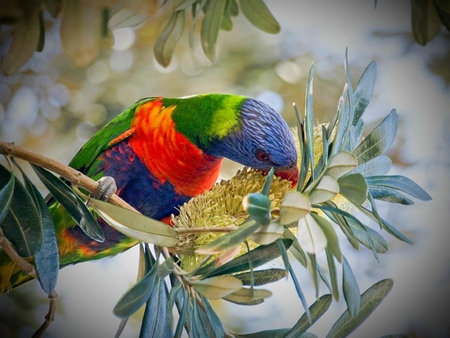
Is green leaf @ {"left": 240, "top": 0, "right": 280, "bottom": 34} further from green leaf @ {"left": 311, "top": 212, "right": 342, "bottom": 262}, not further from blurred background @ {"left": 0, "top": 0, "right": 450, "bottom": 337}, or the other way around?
green leaf @ {"left": 311, "top": 212, "right": 342, "bottom": 262}

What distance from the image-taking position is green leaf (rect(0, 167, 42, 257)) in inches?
34.6

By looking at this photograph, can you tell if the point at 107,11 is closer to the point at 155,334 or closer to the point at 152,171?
the point at 152,171

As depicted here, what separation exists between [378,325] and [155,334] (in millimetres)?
644

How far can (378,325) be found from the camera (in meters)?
1.31

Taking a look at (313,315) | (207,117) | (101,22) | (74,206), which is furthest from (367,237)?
(101,22)

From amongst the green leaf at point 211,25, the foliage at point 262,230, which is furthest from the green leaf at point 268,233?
the green leaf at point 211,25

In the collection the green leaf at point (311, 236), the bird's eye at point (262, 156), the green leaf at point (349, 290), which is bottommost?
the green leaf at point (349, 290)

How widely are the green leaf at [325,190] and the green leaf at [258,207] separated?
10 centimetres

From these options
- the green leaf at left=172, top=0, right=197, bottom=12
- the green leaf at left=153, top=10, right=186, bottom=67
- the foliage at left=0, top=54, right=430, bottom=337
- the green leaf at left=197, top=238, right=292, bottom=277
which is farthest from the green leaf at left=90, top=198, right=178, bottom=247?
Answer: the green leaf at left=172, top=0, right=197, bottom=12

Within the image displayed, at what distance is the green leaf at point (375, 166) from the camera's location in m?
0.96

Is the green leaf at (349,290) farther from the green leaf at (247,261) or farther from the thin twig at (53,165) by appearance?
the thin twig at (53,165)

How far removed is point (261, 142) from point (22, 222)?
19.4 inches

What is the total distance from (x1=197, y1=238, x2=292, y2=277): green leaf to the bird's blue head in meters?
0.20

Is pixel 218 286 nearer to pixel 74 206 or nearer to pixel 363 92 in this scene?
pixel 74 206
